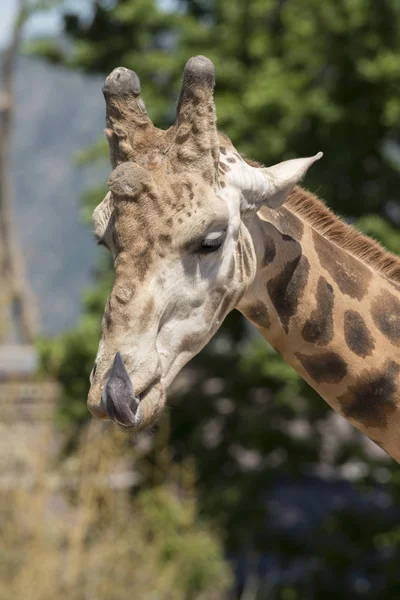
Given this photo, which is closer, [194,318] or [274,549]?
[194,318]

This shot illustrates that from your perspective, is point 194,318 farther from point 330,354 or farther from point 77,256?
point 77,256

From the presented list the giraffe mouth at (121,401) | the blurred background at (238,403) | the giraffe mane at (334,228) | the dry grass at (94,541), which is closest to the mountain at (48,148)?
the blurred background at (238,403)

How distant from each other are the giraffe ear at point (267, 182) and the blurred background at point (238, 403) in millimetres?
5268

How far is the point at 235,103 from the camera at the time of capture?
36.1 ft

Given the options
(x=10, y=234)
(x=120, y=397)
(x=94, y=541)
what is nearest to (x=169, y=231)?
(x=120, y=397)

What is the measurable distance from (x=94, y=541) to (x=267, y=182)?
607 cm

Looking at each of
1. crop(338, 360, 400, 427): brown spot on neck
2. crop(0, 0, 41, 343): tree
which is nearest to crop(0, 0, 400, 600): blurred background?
crop(0, 0, 41, 343): tree

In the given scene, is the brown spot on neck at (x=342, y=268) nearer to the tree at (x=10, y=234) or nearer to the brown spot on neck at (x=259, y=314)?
the brown spot on neck at (x=259, y=314)

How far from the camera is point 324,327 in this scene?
4.01m

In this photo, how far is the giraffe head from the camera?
349 centimetres

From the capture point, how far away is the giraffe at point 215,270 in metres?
3.51

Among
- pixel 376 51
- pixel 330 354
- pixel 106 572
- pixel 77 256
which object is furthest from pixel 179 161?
pixel 77 256

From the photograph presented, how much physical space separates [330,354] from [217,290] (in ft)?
1.94

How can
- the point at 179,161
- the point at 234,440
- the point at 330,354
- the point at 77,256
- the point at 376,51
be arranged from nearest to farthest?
the point at 179,161 < the point at 330,354 < the point at 376,51 < the point at 234,440 < the point at 77,256
